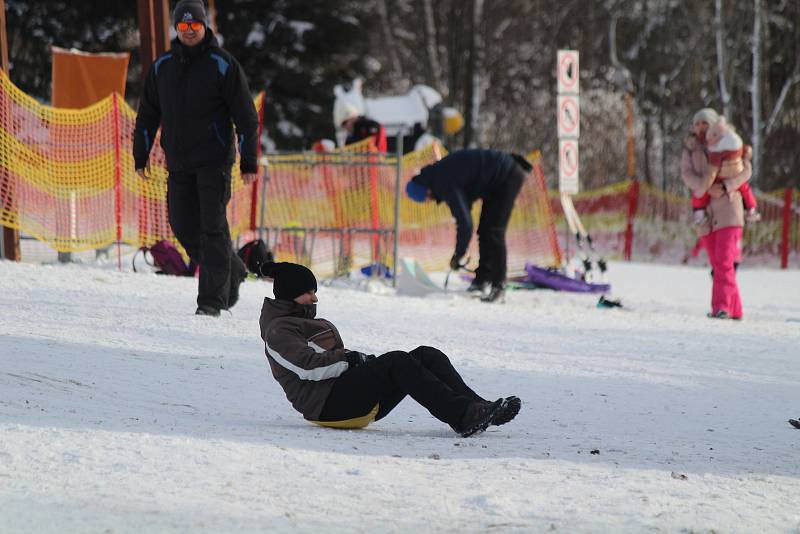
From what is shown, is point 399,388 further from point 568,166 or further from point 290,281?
point 568,166

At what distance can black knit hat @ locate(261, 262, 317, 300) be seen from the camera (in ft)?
15.3

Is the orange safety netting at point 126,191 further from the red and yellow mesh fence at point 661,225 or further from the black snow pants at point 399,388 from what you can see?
the red and yellow mesh fence at point 661,225

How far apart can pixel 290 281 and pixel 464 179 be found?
5.76m

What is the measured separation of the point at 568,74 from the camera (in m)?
14.5

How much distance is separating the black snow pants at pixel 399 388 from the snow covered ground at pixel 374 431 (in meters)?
0.13

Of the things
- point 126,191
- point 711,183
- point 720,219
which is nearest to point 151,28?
point 126,191

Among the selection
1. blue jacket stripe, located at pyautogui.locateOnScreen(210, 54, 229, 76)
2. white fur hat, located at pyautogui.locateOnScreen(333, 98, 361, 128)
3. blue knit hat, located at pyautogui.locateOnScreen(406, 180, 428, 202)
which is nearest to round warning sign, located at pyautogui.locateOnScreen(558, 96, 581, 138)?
blue knit hat, located at pyautogui.locateOnScreen(406, 180, 428, 202)

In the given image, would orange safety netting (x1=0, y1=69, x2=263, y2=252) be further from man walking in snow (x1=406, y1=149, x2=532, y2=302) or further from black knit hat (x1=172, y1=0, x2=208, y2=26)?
black knit hat (x1=172, y1=0, x2=208, y2=26)

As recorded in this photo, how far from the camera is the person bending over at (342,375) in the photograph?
4.55 meters

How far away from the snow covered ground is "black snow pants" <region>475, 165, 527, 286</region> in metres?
1.68

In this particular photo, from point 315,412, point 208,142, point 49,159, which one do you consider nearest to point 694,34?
point 49,159

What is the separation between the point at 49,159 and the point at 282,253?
113 inches

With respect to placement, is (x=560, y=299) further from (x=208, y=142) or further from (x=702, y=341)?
(x=208, y=142)

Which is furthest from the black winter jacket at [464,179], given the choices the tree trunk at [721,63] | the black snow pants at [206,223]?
the tree trunk at [721,63]
